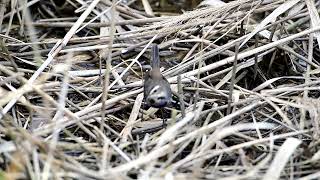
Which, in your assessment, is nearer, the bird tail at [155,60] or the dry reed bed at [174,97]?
the dry reed bed at [174,97]

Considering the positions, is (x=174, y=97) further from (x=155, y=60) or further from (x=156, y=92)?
(x=156, y=92)

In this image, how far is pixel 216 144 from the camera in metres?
1.66

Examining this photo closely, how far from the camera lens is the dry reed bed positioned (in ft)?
4.89

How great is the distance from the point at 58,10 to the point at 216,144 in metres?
1.26

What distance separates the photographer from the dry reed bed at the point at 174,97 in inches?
58.7

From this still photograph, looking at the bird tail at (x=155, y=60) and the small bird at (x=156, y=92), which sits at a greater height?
the bird tail at (x=155, y=60)

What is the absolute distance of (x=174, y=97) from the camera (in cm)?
195

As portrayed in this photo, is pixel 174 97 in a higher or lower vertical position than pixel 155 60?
lower

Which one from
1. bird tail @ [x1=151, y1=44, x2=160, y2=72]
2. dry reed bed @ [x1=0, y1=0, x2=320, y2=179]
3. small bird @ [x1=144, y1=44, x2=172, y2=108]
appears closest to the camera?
dry reed bed @ [x1=0, y1=0, x2=320, y2=179]

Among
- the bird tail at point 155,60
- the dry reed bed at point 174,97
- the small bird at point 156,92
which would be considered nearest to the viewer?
the dry reed bed at point 174,97

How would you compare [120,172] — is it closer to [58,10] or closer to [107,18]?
[107,18]

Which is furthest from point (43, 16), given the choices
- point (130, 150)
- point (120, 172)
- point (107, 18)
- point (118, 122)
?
point (120, 172)

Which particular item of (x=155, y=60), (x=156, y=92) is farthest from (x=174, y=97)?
(x=156, y=92)

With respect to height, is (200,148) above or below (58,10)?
below
